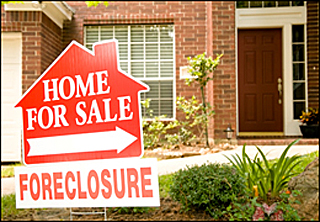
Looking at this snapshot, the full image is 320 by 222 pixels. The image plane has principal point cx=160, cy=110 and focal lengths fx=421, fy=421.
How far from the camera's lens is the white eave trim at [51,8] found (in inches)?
320

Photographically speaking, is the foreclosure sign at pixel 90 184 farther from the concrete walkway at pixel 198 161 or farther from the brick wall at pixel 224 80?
the brick wall at pixel 224 80

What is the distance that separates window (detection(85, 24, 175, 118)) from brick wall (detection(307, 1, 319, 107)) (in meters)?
3.01

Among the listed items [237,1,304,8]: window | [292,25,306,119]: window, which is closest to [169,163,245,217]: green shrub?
[292,25,306,119]: window

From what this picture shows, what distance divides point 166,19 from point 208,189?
6560 millimetres

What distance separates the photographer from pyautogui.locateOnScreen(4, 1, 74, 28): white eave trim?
8.13 meters

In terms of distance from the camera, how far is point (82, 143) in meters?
3.65

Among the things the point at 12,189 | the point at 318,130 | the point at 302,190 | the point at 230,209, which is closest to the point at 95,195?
the point at 230,209

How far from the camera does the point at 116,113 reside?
3.56 m

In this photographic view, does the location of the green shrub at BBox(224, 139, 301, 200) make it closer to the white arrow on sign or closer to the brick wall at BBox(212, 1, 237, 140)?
the white arrow on sign

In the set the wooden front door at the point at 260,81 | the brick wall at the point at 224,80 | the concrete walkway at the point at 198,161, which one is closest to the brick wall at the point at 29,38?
the concrete walkway at the point at 198,161

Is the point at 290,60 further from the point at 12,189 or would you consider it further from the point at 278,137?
the point at 12,189

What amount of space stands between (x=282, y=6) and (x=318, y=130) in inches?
115

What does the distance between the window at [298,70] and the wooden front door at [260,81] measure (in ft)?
1.00

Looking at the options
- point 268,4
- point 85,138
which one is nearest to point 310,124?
point 268,4
